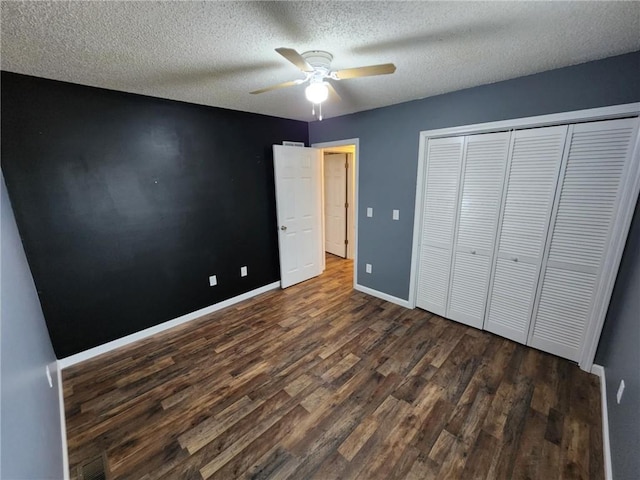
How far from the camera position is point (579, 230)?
6.79 feet

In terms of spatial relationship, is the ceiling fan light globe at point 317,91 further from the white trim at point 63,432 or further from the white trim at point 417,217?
the white trim at point 63,432

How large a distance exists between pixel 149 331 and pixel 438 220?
3270 mm

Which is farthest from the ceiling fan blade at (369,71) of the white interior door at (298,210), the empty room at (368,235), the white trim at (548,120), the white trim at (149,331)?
the white trim at (149,331)

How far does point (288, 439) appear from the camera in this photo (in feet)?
5.48

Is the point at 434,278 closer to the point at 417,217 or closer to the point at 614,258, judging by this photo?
the point at 417,217

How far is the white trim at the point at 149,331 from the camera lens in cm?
235

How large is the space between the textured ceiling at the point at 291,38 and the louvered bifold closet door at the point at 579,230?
22.0 inches

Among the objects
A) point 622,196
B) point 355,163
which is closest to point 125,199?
point 355,163

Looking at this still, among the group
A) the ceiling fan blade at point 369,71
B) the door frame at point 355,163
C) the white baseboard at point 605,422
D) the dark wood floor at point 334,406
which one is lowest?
the dark wood floor at point 334,406

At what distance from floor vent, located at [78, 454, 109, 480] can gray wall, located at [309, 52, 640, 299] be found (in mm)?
2920

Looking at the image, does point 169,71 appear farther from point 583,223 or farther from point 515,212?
point 583,223

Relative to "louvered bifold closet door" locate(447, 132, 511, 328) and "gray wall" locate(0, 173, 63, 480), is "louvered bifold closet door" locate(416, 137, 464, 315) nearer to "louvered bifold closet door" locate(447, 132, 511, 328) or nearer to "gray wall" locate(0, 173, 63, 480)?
"louvered bifold closet door" locate(447, 132, 511, 328)

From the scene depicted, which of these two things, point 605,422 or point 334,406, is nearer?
point 605,422

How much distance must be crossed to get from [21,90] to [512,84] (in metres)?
3.78
